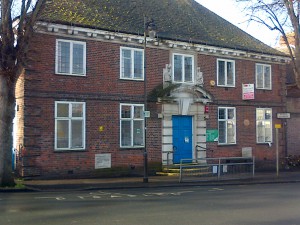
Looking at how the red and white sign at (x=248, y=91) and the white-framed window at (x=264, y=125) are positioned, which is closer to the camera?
the red and white sign at (x=248, y=91)

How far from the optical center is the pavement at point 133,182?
1545 centimetres

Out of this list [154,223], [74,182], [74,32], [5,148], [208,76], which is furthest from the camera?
[208,76]

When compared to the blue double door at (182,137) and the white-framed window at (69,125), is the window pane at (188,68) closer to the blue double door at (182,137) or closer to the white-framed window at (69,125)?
the blue double door at (182,137)

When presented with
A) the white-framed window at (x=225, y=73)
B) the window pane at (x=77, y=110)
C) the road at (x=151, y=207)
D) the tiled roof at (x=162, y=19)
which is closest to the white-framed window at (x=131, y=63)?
the tiled roof at (x=162, y=19)

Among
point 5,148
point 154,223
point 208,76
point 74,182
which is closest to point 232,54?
point 208,76

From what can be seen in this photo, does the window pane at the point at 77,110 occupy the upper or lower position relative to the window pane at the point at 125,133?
upper

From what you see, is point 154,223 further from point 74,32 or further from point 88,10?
point 88,10

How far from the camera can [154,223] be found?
8.92 meters

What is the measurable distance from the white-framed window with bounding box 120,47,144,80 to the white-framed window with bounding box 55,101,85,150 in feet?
9.35

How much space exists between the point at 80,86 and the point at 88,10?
422cm

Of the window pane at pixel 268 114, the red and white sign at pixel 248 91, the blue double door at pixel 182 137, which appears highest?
the red and white sign at pixel 248 91

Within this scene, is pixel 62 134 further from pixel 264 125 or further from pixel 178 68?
pixel 264 125

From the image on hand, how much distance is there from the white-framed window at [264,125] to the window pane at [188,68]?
18.0 ft

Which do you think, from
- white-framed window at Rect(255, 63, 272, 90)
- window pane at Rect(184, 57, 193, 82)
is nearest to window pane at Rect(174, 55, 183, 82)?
window pane at Rect(184, 57, 193, 82)
